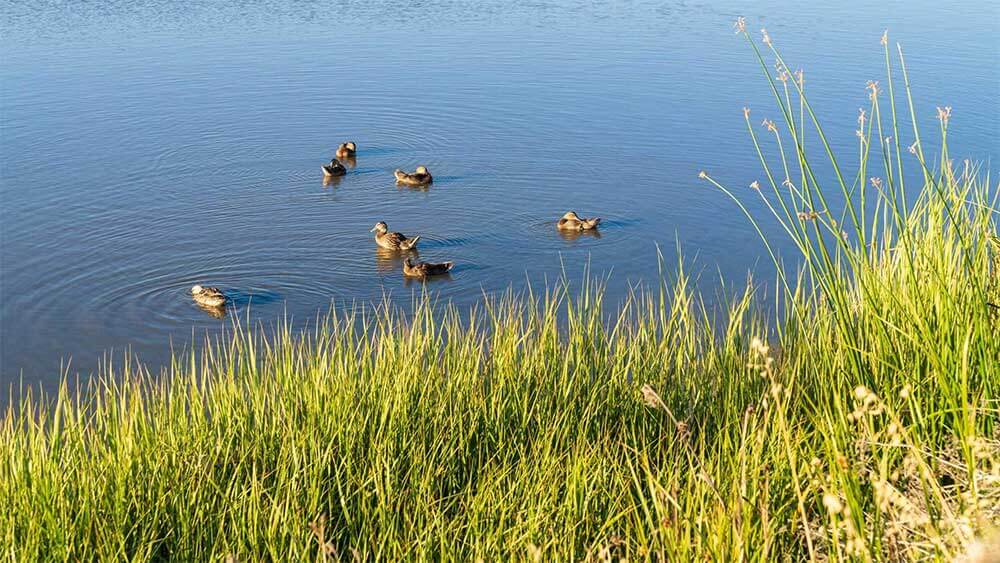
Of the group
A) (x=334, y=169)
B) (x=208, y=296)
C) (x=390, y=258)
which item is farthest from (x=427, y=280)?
(x=334, y=169)

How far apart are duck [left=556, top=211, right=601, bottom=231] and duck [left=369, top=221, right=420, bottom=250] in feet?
4.87

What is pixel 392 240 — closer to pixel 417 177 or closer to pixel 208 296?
pixel 208 296

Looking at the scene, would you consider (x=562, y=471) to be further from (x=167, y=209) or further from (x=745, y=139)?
(x=745, y=139)

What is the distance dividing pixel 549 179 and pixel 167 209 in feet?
14.0

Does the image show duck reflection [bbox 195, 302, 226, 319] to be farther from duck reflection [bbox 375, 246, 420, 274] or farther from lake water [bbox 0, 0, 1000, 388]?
duck reflection [bbox 375, 246, 420, 274]

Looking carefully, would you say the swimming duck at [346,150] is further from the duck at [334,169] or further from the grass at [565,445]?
the grass at [565,445]

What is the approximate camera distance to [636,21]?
23.2 metres

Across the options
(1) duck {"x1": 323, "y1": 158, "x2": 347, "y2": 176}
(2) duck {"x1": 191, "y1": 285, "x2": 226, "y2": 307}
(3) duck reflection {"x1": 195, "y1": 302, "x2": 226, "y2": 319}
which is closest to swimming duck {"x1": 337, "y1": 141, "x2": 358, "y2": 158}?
(1) duck {"x1": 323, "y1": 158, "x2": 347, "y2": 176}

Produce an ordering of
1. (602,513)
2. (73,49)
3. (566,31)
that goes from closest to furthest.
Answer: (602,513) → (73,49) → (566,31)

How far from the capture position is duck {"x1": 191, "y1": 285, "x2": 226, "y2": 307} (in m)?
9.29

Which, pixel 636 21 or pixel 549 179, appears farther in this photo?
pixel 636 21

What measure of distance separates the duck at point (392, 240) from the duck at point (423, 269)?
420 millimetres

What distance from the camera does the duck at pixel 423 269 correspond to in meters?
10.0

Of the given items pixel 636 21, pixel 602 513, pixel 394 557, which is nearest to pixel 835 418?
pixel 602 513
